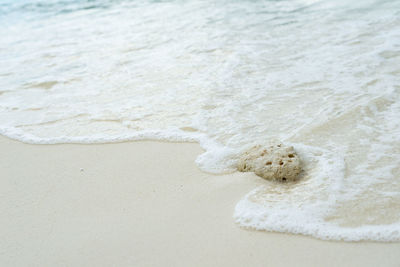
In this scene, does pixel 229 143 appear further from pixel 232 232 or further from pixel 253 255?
pixel 253 255

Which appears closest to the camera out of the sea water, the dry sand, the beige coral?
the dry sand

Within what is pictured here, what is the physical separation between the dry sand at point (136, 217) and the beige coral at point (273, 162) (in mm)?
83

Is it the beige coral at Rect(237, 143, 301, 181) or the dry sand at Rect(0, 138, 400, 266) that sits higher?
the beige coral at Rect(237, 143, 301, 181)

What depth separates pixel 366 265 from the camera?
1.87 metres

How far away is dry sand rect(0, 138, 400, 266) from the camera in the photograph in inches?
79.1

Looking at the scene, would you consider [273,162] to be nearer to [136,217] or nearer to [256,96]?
[136,217]

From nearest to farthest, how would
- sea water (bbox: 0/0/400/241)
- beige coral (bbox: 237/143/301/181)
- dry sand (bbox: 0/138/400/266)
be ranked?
dry sand (bbox: 0/138/400/266) → sea water (bbox: 0/0/400/241) → beige coral (bbox: 237/143/301/181)

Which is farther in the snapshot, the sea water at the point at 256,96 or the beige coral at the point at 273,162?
the beige coral at the point at 273,162

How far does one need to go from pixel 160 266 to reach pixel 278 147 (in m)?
1.22

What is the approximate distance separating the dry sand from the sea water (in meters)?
0.13

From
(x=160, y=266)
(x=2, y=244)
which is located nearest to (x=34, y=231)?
(x=2, y=244)

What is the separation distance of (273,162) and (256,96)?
4.62ft

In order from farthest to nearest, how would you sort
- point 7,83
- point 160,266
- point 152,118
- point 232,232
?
point 7,83
point 152,118
point 232,232
point 160,266

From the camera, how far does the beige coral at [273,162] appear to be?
2.53 meters
